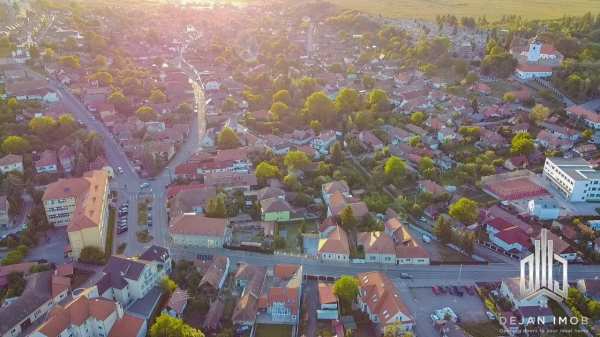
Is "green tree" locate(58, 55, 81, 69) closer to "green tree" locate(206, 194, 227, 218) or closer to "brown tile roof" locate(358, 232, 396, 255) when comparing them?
"green tree" locate(206, 194, 227, 218)

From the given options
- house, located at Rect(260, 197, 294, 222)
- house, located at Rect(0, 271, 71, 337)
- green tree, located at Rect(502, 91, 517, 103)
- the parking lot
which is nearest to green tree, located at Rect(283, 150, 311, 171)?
house, located at Rect(260, 197, 294, 222)

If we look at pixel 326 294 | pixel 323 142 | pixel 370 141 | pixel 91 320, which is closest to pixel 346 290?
pixel 326 294

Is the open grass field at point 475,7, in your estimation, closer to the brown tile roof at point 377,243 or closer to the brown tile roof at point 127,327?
the brown tile roof at point 377,243

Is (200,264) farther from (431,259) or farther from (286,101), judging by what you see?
(286,101)

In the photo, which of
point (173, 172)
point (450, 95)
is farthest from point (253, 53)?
point (173, 172)

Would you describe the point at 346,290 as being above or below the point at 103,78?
below

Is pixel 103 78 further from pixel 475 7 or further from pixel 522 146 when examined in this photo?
pixel 475 7

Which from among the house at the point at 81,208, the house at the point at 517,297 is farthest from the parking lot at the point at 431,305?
the house at the point at 81,208
